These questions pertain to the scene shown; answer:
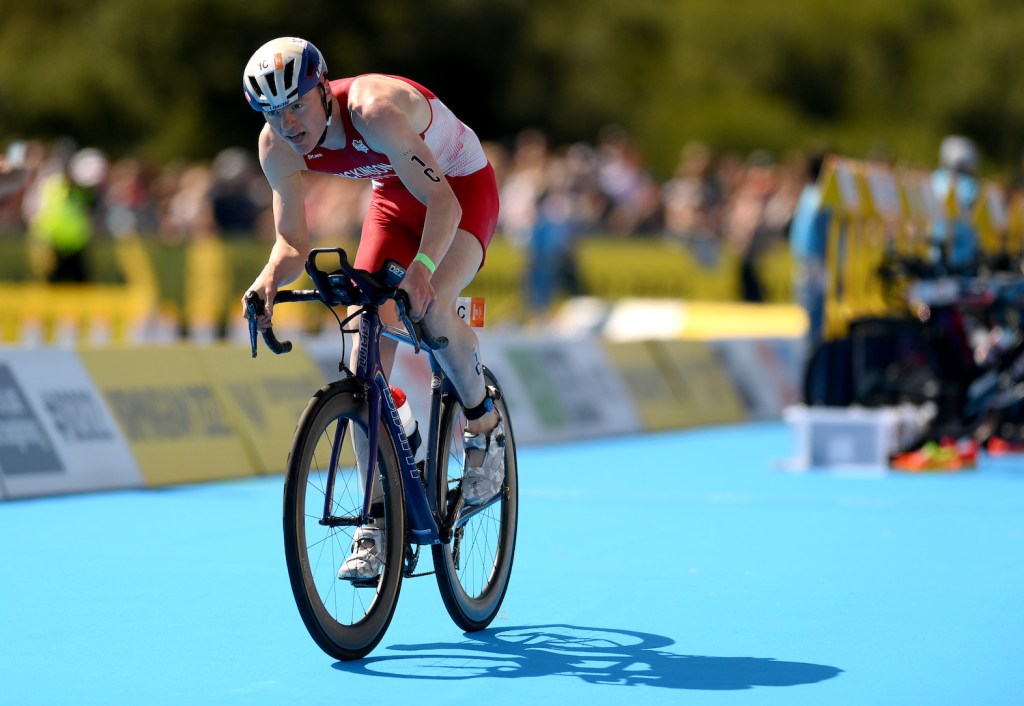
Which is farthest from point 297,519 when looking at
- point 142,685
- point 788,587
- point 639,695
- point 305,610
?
point 788,587

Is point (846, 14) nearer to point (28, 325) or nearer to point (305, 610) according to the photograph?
point (28, 325)

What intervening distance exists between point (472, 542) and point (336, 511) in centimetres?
80

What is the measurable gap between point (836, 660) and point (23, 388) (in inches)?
239

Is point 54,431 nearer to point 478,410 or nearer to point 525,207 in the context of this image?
point 478,410

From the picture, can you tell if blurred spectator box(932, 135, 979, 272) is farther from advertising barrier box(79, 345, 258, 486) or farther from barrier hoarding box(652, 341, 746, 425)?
advertising barrier box(79, 345, 258, 486)

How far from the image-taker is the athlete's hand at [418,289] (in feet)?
18.3

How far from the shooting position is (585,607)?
6859 millimetres

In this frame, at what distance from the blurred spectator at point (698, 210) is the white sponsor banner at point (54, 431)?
46.4 feet

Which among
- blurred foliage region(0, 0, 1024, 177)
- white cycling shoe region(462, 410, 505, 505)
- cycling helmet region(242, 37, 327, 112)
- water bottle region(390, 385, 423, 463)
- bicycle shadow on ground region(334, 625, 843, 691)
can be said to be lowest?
bicycle shadow on ground region(334, 625, 843, 691)

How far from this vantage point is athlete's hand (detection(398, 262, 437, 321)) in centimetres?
559

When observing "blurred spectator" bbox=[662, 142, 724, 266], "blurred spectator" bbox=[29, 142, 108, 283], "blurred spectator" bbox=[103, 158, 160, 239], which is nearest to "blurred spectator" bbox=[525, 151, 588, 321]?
"blurred spectator" bbox=[662, 142, 724, 266]

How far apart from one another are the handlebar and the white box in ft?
23.8

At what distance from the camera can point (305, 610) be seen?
5.46m

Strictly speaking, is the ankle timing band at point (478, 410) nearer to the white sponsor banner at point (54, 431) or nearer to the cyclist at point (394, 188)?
the cyclist at point (394, 188)
